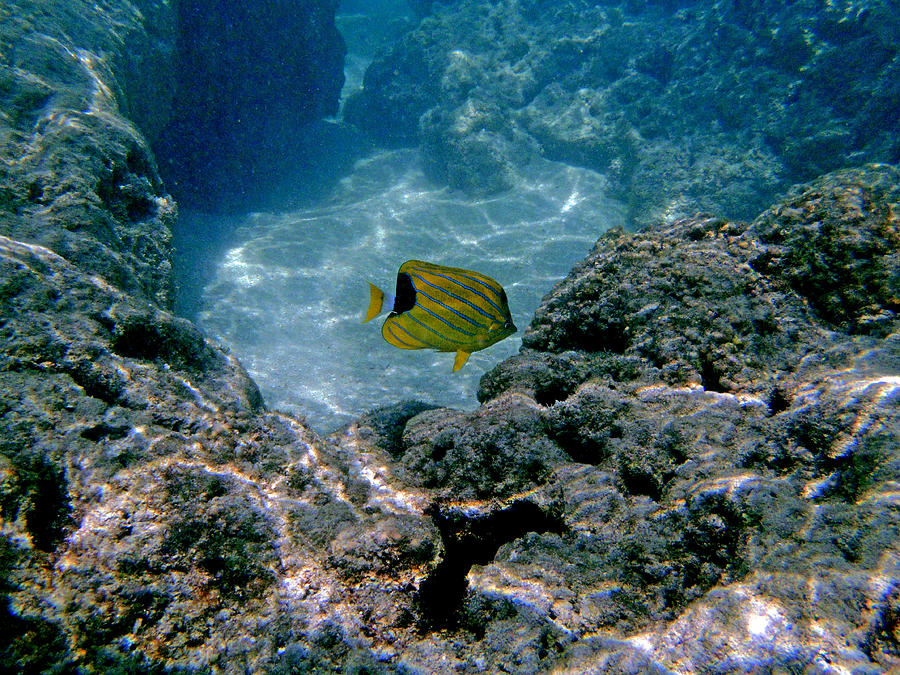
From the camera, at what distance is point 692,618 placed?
4.13 feet

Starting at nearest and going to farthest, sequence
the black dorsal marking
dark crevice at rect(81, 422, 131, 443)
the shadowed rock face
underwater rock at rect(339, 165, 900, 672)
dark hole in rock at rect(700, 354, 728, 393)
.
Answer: underwater rock at rect(339, 165, 900, 672) → dark crevice at rect(81, 422, 131, 443) → the black dorsal marking → dark hole in rock at rect(700, 354, 728, 393) → the shadowed rock face

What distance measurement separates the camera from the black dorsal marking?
1882 mm

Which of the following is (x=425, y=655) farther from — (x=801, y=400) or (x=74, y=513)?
(x=801, y=400)

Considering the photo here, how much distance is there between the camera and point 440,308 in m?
1.90

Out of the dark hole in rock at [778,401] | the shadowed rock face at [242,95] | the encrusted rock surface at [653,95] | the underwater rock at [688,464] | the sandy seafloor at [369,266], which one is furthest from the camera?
the encrusted rock surface at [653,95]

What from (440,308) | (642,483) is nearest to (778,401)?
(642,483)

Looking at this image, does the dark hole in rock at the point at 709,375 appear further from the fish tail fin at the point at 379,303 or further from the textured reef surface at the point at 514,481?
the fish tail fin at the point at 379,303

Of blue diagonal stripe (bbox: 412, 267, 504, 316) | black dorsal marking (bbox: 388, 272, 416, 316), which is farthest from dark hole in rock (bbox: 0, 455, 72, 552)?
blue diagonal stripe (bbox: 412, 267, 504, 316)

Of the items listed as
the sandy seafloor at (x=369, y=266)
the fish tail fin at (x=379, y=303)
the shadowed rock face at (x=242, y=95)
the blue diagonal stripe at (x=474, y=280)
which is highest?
the shadowed rock face at (x=242, y=95)

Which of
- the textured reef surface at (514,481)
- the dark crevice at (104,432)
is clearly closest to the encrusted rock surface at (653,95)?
the textured reef surface at (514,481)

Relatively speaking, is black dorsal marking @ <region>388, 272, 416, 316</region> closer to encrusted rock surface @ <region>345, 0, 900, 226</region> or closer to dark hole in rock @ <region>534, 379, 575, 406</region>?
dark hole in rock @ <region>534, 379, 575, 406</region>

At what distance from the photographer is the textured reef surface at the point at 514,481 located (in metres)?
1.30

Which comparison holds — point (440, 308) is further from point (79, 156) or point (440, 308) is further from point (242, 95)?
point (242, 95)

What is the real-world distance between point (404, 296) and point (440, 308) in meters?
0.17
